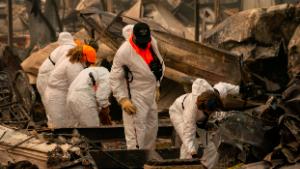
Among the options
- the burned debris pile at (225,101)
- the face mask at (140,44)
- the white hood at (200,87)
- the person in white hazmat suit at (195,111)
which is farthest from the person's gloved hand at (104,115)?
the white hood at (200,87)

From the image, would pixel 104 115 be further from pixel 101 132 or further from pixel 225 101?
pixel 225 101

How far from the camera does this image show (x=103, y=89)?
1204cm

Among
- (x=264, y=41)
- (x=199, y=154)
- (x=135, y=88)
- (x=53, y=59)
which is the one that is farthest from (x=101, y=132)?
(x=264, y=41)

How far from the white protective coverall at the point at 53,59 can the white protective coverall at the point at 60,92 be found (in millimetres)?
691

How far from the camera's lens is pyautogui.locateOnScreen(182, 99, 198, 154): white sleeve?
9.45 meters

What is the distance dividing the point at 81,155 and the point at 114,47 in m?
7.08

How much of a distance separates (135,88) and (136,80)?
3.8 inches

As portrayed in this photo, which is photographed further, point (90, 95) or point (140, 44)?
point (90, 95)

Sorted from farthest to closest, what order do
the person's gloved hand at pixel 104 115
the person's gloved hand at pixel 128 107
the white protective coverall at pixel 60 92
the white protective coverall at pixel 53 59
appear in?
1. the white protective coverall at pixel 53 59
2. the white protective coverall at pixel 60 92
3. the person's gloved hand at pixel 104 115
4. the person's gloved hand at pixel 128 107

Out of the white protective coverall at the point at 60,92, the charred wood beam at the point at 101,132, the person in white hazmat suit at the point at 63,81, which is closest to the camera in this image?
the charred wood beam at the point at 101,132

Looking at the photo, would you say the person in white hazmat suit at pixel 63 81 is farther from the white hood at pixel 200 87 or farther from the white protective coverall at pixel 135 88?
the white hood at pixel 200 87

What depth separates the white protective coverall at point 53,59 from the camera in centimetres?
1409


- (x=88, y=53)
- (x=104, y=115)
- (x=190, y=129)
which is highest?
(x=88, y=53)

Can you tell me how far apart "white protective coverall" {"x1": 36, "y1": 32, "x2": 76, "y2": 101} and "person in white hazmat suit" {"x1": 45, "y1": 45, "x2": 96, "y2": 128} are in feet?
2.32
